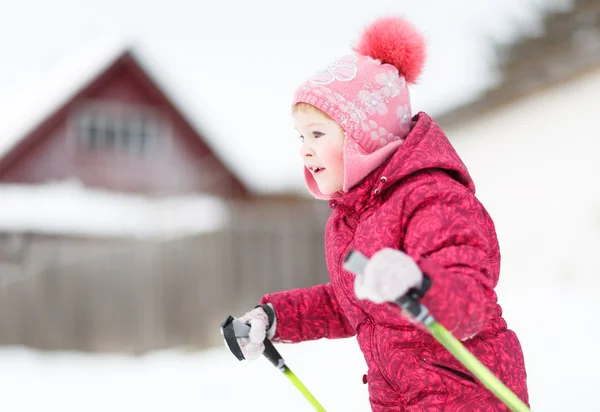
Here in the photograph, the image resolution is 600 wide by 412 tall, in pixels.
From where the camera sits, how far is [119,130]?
41.1ft

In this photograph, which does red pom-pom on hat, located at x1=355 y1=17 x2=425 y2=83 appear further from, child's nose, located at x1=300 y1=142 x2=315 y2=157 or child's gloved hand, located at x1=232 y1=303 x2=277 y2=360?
child's gloved hand, located at x1=232 y1=303 x2=277 y2=360

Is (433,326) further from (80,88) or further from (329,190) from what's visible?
(80,88)

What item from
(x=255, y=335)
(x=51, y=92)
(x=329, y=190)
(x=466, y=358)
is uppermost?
(x=51, y=92)

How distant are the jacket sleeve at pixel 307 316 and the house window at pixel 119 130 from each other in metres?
11.1

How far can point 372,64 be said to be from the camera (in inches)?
75.2

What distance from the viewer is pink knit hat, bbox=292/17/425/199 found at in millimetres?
1772

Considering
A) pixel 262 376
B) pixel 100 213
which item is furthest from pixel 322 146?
pixel 100 213

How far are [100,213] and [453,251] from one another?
33.1ft

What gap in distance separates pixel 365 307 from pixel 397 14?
3.21 feet

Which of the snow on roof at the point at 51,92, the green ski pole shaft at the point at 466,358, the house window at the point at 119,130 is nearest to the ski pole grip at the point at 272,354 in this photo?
the green ski pole shaft at the point at 466,358

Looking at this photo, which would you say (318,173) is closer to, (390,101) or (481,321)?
(390,101)

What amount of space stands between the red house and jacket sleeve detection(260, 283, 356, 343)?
1087 cm

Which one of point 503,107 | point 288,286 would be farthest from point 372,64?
point 288,286

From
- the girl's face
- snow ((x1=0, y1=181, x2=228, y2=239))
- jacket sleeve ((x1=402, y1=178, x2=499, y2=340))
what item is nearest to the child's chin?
the girl's face
